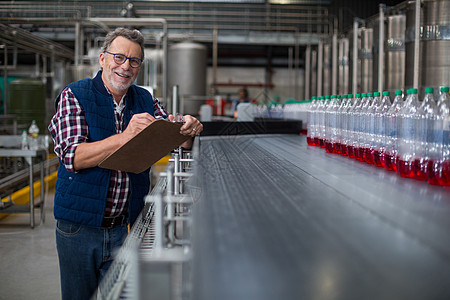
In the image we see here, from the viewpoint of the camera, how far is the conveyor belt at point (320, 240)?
1.60 feet

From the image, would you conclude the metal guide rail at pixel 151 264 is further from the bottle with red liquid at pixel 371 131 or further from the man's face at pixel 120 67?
the bottle with red liquid at pixel 371 131

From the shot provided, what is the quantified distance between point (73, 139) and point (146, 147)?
0.79ft

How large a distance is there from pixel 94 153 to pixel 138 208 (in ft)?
1.01

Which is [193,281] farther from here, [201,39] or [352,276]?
[201,39]

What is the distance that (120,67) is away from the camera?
150 centimetres

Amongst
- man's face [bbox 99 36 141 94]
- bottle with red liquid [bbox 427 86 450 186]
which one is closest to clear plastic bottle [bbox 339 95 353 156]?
bottle with red liquid [bbox 427 86 450 186]

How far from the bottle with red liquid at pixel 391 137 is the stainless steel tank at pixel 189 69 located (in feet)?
24.7

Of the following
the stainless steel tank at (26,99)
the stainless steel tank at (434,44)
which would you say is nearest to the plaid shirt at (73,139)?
the stainless steel tank at (434,44)

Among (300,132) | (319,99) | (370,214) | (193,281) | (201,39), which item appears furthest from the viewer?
(201,39)

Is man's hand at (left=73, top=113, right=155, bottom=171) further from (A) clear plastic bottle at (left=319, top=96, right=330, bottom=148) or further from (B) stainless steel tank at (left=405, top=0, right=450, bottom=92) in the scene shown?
(B) stainless steel tank at (left=405, top=0, right=450, bottom=92)

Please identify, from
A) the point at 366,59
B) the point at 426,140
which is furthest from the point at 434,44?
the point at 426,140

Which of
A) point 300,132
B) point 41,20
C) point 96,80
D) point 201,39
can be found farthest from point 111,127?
point 201,39

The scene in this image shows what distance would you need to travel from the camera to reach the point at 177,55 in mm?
8867

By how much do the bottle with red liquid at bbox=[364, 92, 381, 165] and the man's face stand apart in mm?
794
